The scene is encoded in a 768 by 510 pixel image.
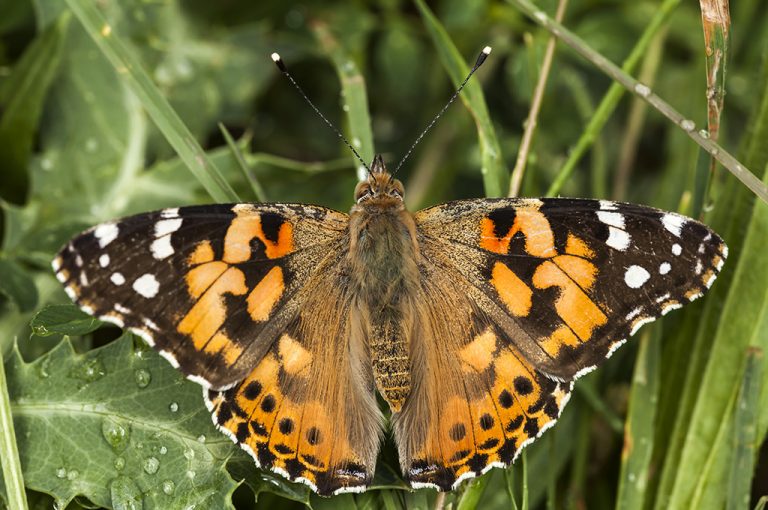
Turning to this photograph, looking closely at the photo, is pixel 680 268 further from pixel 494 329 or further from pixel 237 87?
pixel 237 87

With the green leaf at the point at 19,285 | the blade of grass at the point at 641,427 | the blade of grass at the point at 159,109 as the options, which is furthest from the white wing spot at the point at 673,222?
the green leaf at the point at 19,285

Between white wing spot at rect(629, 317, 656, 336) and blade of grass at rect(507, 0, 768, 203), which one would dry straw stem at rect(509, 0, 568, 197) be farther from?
white wing spot at rect(629, 317, 656, 336)

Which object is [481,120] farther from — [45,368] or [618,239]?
[45,368]

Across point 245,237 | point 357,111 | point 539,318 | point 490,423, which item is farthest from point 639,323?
point 357,111

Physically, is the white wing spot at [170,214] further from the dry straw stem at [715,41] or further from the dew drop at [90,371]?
the dry straw stem at [715,41]

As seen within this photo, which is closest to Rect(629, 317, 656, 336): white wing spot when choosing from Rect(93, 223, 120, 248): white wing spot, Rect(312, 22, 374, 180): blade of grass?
Rect(312, 22, 374, 180): blade of grass
